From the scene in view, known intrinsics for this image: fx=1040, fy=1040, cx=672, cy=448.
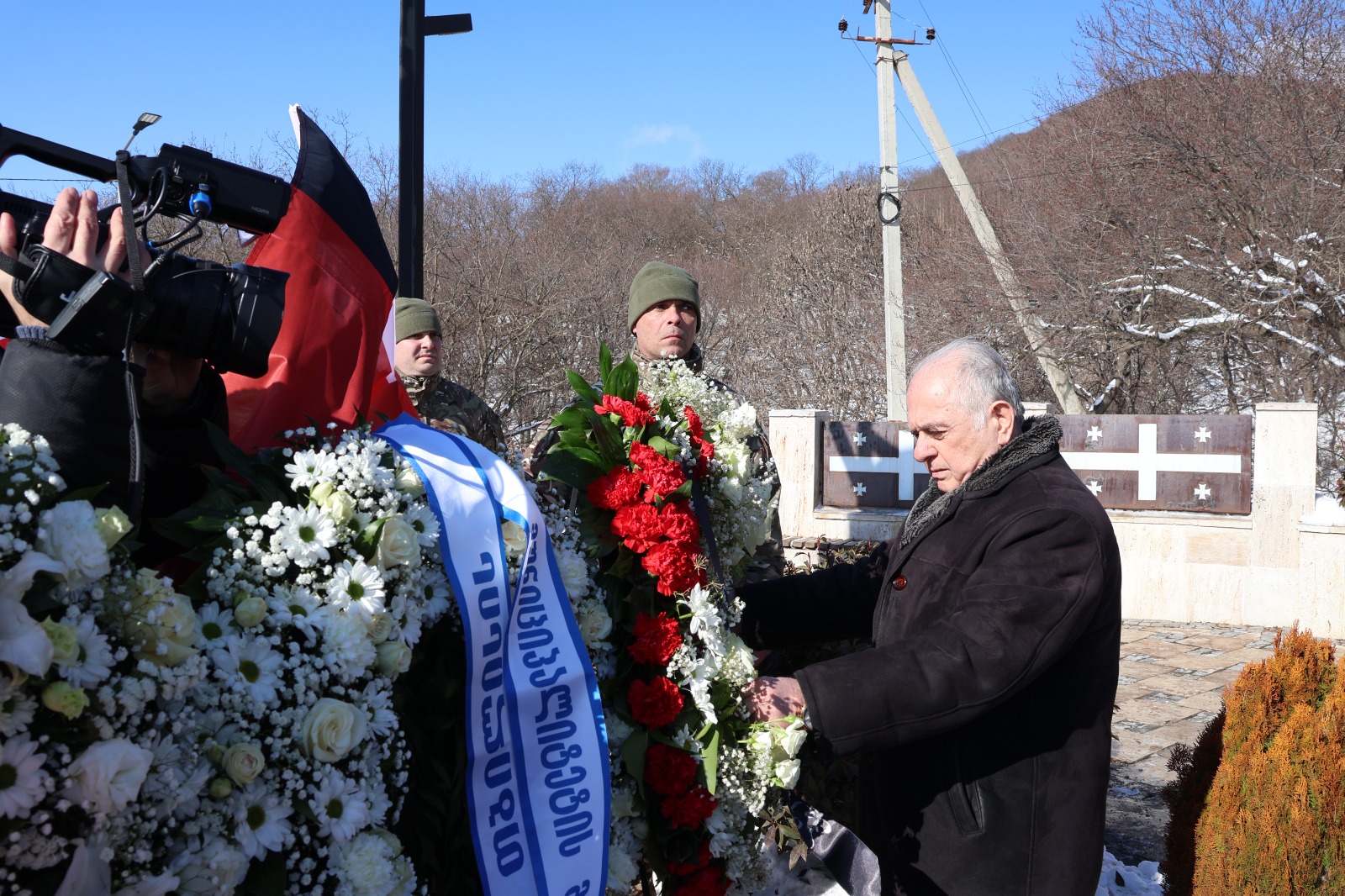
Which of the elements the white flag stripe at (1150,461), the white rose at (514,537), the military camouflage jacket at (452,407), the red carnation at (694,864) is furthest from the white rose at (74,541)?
the white flag stripe at (1150,461)

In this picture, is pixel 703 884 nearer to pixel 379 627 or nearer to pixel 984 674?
pixel 984 674

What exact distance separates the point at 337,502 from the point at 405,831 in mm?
575

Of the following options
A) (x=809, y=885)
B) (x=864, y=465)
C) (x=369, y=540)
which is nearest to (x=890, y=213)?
(x=864, y=465)

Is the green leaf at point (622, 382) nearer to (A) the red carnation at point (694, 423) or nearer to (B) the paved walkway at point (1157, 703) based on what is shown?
(A) the red carnation at point (694, 423)

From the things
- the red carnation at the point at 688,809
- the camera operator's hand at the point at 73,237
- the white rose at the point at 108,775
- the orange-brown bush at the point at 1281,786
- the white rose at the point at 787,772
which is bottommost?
the orange-brown bush at the point at 1281,786

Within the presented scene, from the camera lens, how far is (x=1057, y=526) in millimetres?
2287

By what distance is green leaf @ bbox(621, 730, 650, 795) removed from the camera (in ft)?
6.74

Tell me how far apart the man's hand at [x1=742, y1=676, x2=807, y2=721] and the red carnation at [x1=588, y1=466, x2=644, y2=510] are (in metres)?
0.47

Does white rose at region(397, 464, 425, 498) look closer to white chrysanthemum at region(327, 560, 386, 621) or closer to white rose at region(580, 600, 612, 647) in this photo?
white chrysanthemum at region(327, 560, 386, 621)

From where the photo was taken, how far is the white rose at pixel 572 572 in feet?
6.66

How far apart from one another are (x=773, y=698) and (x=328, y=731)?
3.21 ft

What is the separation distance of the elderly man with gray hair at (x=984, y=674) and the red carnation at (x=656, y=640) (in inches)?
8.7

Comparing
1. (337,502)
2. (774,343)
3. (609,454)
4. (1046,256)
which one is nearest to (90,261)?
(337,502)

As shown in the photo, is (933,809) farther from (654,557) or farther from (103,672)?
(103,672)
